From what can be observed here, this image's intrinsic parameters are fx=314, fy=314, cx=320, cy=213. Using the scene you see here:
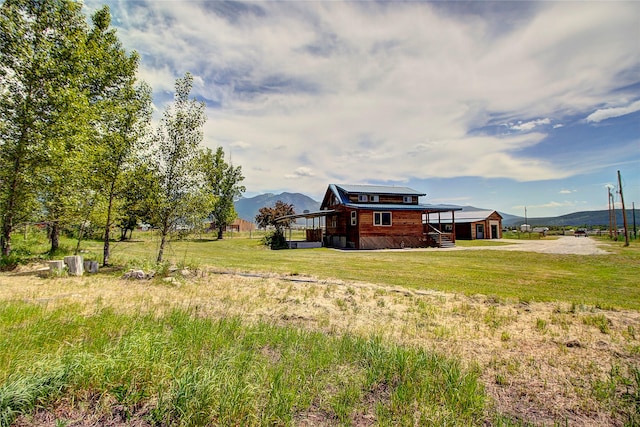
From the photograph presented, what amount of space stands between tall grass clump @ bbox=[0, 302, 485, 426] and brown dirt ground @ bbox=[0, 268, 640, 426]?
0.84 feet

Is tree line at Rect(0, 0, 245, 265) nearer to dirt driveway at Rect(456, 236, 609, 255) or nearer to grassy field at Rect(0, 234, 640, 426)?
grassy field at Rect(0, 234, 640, 426)

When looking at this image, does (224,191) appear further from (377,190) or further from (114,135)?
(114,135)

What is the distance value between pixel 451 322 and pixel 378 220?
22.8 meters

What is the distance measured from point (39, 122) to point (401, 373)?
48.9 ft

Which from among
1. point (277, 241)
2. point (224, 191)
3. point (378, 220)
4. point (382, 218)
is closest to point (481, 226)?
point (382, 218)

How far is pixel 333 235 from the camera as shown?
32438 mm

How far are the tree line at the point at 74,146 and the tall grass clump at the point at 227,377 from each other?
8769mm

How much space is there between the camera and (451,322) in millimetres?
6223

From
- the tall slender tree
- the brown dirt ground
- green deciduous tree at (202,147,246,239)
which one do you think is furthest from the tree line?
green deciduous tree at (202,147,246,239)

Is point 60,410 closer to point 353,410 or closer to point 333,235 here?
point 353,410

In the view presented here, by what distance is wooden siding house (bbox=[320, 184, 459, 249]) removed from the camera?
28.2 m

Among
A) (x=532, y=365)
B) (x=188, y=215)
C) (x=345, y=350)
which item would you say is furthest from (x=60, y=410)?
(x=188, y=215)

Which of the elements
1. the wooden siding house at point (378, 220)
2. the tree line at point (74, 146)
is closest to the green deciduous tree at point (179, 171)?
the tree line at point (74, 146)

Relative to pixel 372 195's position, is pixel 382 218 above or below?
below
